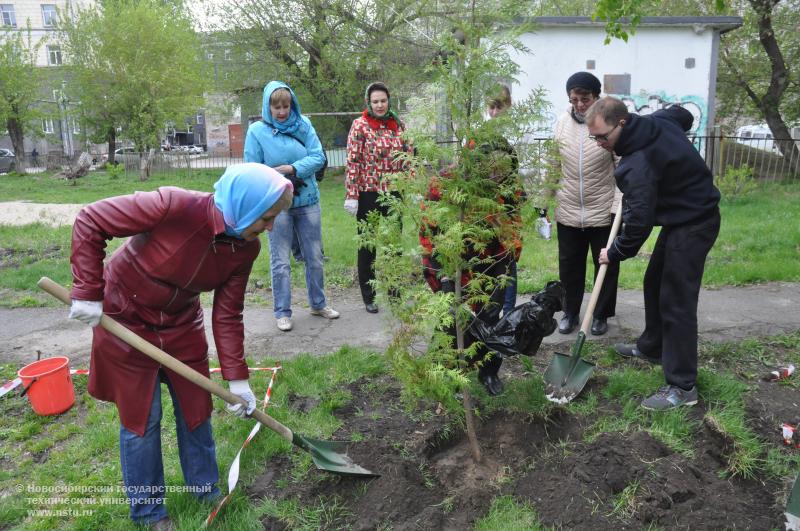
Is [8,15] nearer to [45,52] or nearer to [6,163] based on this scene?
[45,52]

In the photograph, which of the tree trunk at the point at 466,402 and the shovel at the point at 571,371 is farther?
the shovel at the point at 571,371

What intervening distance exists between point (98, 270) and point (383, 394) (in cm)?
226

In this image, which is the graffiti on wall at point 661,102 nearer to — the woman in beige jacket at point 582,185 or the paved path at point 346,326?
the paved path at point 346,326

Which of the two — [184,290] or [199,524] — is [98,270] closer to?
[184,290]

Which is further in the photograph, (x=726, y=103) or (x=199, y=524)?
(x=726, y=103)

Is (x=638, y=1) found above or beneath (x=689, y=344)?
above

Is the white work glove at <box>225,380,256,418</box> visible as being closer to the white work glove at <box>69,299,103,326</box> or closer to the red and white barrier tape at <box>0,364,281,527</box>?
the red and white barrier tape at <box>0,364,281,527</box>

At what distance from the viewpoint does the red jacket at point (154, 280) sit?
2.55 metres

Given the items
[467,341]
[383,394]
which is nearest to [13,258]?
[383,394]

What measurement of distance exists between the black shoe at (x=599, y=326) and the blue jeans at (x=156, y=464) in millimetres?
3477

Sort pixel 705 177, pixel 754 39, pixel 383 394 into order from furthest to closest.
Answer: pixel 754 39 → pixel 383 394 → pixel 705 177

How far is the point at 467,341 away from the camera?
391cm

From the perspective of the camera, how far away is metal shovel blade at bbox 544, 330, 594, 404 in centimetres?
391

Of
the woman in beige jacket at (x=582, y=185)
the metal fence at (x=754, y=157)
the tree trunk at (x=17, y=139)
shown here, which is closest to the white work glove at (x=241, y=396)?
the woman in beige jacket at (x=582, y=185)
